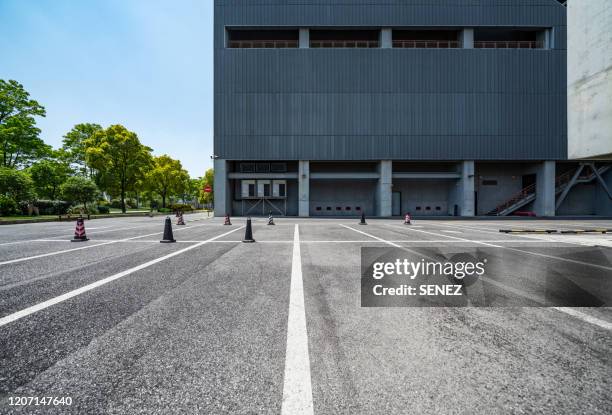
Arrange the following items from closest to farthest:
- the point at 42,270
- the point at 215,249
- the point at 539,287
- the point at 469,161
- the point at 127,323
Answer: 1. the point at 127,323
2. the point at 539,287
3. the point at 42,270
4. the point at 215,249
5. the point at 469,161

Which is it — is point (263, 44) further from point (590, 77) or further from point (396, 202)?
point (590, 77)

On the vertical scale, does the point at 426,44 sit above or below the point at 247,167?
above

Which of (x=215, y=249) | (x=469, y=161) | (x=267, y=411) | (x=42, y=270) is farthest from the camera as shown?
(x=469, y=161)

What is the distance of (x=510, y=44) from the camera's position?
103 feet

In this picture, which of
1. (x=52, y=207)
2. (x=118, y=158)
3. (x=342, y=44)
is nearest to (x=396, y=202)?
(x=342, y=44)

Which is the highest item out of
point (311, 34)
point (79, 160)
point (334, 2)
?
point (334, 2)

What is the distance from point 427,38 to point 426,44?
2866 millimetres

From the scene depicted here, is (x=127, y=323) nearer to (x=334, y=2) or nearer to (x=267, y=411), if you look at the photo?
(x=267, y=411)

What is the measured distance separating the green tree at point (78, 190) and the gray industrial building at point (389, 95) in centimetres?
1199

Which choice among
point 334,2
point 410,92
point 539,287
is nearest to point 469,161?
point 410,92

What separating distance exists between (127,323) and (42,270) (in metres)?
4.01

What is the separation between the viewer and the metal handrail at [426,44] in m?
29.6

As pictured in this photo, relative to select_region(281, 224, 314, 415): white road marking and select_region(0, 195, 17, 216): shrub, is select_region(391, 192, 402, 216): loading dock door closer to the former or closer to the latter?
select_region(281, 224, 314, 415): white road marking

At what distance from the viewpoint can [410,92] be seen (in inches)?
1147
